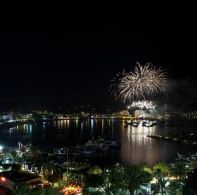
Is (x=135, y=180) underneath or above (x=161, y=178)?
above

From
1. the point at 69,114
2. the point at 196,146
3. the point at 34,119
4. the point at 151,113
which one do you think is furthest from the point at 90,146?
the point at 69,114

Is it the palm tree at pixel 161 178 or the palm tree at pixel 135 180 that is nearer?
the palm tree at pixel 135 180

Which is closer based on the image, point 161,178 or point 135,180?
point 135,180

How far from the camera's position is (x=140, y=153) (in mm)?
22422

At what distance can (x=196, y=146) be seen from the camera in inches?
997

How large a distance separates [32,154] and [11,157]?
2509 mm

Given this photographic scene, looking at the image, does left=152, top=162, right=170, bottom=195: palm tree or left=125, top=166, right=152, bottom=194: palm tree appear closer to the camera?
left=125, top=166, right=152, bottom=194: palm tree

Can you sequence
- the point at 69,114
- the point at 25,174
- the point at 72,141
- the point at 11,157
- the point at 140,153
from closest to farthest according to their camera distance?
1. the point at 25,174
2. the point at 11,157
3. the point at 140,153
4. the point at 72,141
5. the point at 69,114

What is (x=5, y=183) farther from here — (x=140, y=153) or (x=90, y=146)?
(x=90, y=146)

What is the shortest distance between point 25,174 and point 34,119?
52.9 m

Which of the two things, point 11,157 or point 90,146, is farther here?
point 90,146

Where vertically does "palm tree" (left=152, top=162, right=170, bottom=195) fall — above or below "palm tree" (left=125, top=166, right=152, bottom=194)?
below

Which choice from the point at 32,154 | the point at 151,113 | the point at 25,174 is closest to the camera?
the point at 25,174

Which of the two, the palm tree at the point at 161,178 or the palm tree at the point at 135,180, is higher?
the palm tree at the point at 135,180
